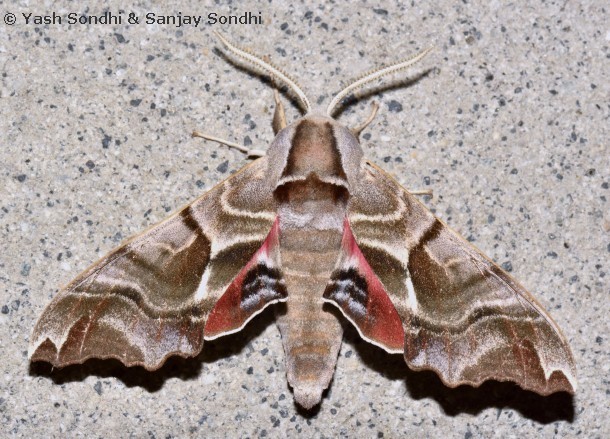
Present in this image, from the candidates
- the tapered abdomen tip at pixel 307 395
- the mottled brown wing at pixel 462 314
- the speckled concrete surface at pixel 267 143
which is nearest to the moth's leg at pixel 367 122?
the speckled concrete surface at pixel 267 143

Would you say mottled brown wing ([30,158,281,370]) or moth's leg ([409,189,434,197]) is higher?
moth's leg ([409,189,434,197])

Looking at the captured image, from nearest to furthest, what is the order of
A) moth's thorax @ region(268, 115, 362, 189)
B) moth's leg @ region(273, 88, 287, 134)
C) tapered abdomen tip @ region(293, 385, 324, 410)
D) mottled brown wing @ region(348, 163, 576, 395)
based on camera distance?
mottled brown wing @ region(348, 163, 576, 395) → moth's thorax @ region(268, 115, 362, 189) → tapered abdomen tip @ region(293, 385, 324, 410) → moth's leg @ region(273, 88, 287, 134)

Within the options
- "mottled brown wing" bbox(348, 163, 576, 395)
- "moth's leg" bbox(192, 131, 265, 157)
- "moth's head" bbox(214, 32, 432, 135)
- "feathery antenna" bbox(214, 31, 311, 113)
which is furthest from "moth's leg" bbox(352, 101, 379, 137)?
"mottled brown wing" bbox(348, 163, 576, 395)

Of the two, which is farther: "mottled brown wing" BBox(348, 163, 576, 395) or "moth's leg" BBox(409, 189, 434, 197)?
"moth's leg" BBox(409, 189, 434, 197)

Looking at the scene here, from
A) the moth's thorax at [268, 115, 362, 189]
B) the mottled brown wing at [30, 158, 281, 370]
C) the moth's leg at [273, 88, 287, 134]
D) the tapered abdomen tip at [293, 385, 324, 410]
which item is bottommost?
the tapered abdomen tip at [293, 385, 324, 410]

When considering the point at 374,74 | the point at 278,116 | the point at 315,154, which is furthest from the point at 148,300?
the point at 374,74

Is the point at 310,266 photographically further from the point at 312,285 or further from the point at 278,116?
the point at 278,116

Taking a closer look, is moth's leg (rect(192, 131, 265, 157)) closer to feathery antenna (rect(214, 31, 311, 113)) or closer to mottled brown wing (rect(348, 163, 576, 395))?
feathery antenna (rect(214, 31, 311, 113))

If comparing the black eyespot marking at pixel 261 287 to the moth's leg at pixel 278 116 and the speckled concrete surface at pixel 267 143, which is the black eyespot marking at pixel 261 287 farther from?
the moth's leg at pixel 278 116

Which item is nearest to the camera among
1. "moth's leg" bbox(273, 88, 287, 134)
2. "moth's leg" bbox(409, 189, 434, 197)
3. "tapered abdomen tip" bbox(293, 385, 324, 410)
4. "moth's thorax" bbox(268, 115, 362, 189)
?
"moth's thorax" bbox(268, 115, 362, 189)

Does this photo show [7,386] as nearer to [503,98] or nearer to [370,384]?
[370,384]
